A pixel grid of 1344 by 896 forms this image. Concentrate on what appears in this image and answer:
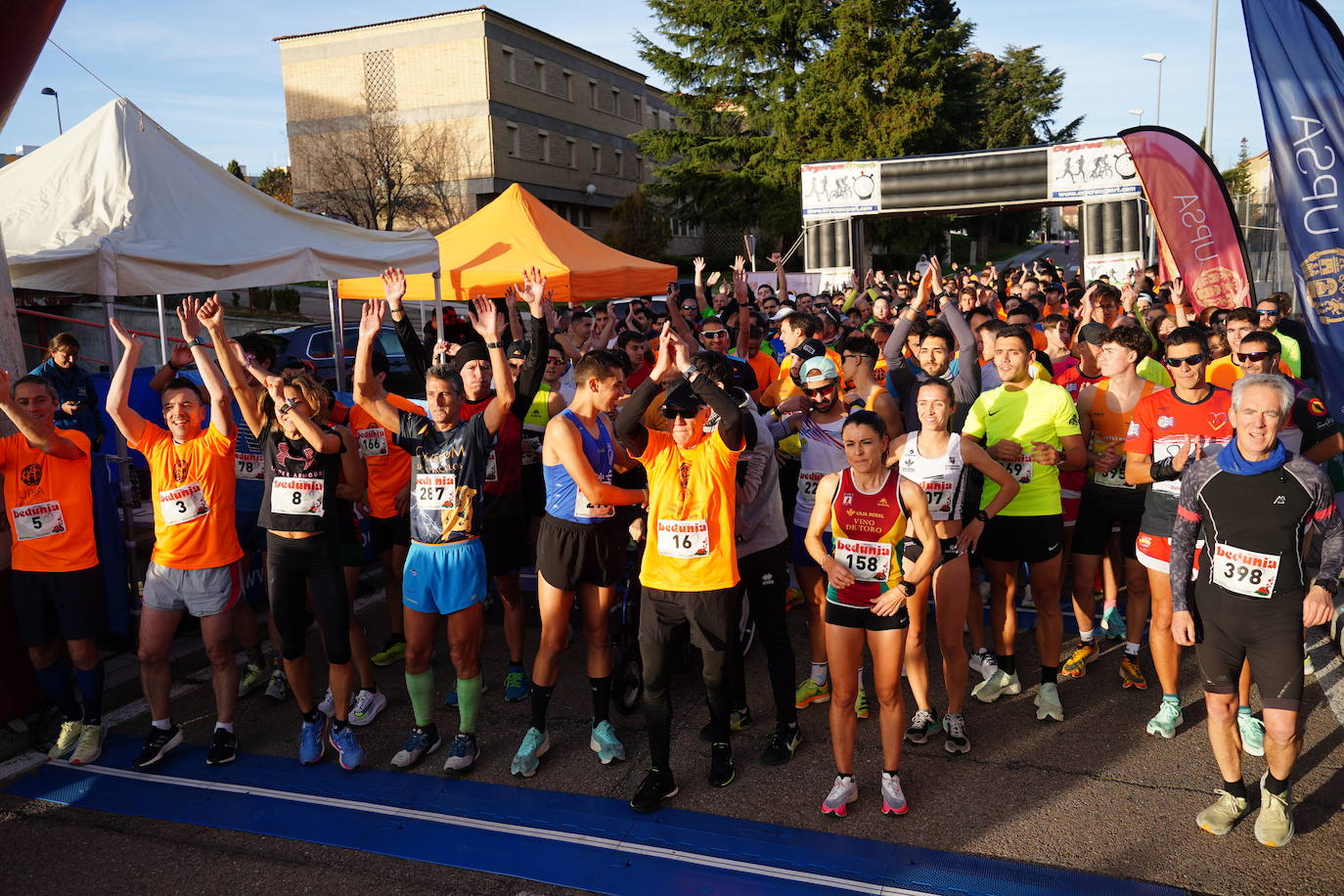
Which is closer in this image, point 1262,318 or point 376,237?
point 1262,318

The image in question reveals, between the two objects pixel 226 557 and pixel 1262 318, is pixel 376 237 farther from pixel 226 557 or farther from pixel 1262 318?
pixel 1262 318

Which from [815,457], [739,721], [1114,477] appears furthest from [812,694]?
[1114,477]

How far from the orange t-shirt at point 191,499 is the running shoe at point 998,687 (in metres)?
4.09

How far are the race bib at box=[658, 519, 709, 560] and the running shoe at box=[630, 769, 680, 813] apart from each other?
3.41ft

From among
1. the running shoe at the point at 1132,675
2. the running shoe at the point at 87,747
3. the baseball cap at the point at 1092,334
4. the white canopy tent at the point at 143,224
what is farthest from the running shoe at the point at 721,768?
the white canopy tent at the point at 143,224

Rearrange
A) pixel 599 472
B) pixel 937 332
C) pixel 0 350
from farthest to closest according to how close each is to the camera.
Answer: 1. pixel 937 332
2. pixel 0 350
3. pixel 599 472

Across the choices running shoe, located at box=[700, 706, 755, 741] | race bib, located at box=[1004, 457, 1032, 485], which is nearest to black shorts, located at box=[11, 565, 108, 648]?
running shoe, located at box=[700, 706, 755, 741]

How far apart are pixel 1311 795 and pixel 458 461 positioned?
416 cm

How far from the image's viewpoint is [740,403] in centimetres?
454

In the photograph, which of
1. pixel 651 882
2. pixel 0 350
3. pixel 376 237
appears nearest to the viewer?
pixel 651 882

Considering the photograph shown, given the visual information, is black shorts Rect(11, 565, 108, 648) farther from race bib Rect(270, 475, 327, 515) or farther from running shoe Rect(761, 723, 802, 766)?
running shoe Rect(761, 723, 802, 766)

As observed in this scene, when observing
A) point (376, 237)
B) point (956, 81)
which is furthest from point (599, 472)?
point (956, 81)

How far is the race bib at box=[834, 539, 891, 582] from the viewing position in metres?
4.14

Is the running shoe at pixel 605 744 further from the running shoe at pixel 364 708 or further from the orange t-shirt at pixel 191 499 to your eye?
the orange t-shirt at pixel 191 499
